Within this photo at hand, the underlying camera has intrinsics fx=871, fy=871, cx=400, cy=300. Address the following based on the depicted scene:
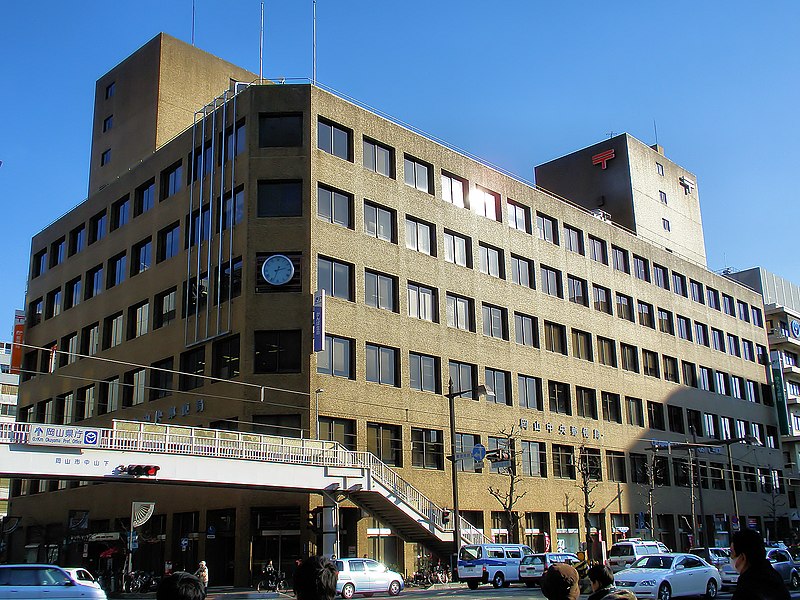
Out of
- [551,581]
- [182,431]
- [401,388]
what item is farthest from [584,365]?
[551,581]

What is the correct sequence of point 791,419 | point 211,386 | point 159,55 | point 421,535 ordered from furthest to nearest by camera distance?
point 791,419 < point 159,55 < point 211,386 < point 421,535

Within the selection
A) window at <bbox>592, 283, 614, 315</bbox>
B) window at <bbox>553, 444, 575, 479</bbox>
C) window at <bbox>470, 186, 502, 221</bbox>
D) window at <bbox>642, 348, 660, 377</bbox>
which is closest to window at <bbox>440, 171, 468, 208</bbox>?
window at <bbox>470, 186, 502, 221</bbox>

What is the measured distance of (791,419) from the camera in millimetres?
87500

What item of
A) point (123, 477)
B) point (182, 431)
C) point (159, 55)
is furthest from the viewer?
point (159, 55)

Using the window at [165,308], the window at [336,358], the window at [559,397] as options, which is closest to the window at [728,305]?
the window at [559,397]

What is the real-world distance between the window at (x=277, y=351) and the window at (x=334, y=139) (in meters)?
10.4

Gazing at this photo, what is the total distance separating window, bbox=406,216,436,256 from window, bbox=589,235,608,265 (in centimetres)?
1824

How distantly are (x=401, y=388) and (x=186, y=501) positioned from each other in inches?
502

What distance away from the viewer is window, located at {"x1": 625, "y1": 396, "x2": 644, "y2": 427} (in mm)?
65062

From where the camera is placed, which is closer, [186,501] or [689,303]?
[186,501]

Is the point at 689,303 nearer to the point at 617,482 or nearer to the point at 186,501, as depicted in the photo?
the point at 617,482

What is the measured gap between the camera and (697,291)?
78.4 meters

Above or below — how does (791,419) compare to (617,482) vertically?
above

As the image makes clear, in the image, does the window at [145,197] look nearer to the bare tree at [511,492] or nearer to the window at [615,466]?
the bare tree at [511,492]
